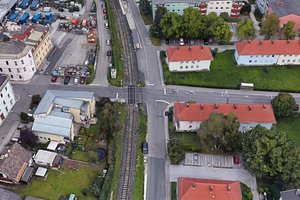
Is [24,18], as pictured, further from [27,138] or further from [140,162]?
[140,162]

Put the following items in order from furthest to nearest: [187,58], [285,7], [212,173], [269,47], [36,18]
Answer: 1. [285,7]
2. [36,18]
3. [269,47]
4. [187,58]
5. [212,173]

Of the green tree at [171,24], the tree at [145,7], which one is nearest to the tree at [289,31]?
the green tree at [171,24]

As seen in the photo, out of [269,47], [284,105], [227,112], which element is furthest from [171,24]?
[284,105]

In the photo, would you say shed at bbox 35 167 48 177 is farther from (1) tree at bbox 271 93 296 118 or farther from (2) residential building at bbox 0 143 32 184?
(1) tree at bbox 271 93 296 118

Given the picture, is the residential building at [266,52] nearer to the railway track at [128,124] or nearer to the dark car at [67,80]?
the railway track at [128,124]

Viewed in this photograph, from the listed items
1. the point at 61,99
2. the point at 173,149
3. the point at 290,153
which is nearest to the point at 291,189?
the point at 290,153

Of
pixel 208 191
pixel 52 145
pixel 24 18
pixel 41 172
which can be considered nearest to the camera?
pixel 208 191

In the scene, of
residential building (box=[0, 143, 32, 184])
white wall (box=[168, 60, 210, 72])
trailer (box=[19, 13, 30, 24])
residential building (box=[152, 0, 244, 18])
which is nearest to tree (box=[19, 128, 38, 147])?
residential building (box=[0, 143, 32, 184])
